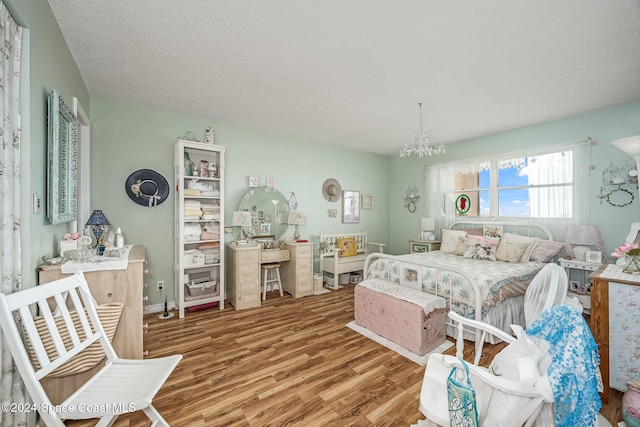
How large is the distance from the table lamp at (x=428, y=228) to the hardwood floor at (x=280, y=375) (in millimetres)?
2582

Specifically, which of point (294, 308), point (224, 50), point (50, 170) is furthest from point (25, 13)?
point (294, 308)

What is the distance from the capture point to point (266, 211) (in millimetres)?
4336

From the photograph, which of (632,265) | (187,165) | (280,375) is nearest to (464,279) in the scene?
(632,265)

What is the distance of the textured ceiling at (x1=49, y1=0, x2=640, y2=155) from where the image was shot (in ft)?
5.72

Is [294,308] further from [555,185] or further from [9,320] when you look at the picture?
[555,185]

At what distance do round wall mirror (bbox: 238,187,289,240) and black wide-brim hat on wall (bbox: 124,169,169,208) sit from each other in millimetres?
1071

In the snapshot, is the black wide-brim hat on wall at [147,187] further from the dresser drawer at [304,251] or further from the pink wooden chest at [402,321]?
the pink wooden chest at [402,321]

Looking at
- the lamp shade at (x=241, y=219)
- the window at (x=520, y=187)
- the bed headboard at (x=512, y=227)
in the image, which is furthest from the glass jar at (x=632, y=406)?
the lamp shade at (x=241, y=219)

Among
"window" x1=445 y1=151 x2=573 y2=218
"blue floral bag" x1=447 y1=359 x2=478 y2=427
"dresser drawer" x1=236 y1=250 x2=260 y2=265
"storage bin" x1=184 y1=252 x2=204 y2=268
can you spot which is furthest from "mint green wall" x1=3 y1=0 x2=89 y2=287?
"window" x1=445 y1=151 x2=573 y2=218

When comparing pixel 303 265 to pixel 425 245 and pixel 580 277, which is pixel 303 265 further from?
pixel 580 277

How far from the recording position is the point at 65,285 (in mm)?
1440

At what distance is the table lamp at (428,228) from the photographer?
4.97m

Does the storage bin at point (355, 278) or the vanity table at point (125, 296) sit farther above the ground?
the vanity table at point (125, 296)

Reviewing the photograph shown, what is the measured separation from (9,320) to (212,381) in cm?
142
